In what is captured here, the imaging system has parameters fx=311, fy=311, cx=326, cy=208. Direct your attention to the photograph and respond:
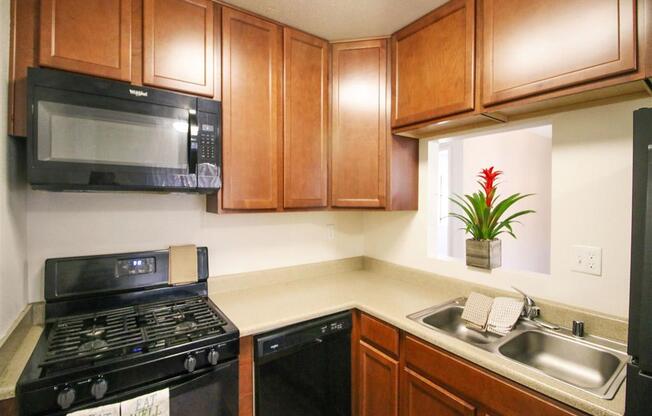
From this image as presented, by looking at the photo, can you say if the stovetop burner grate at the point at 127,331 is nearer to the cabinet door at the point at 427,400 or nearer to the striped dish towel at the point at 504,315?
the cabinet door at the point at 427,400

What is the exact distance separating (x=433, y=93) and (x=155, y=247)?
1.64 meters

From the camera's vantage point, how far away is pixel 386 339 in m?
1.50

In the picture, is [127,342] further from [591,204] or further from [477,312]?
[591,204]

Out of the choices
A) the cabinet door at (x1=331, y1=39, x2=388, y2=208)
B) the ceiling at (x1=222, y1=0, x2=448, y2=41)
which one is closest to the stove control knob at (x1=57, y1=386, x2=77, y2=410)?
the cabinet door at (x1=331, y1=39, x2=388, y2=208)

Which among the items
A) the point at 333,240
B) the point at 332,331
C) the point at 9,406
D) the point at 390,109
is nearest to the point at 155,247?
the point at 9,406

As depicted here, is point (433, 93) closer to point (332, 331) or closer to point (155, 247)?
point (332, 331)

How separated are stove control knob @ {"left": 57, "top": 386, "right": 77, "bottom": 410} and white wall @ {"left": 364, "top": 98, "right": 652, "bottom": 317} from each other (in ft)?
5.98

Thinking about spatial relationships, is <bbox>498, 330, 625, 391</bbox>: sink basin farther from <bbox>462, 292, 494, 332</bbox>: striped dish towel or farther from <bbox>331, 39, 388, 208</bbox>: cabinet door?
<bbox>331, 39, 388, 208</bbox>: cabinet door

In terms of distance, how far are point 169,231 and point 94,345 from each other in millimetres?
663

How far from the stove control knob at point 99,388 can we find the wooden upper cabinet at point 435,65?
170 cm

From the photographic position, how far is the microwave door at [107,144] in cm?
111

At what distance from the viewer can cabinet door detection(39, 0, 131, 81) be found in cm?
116

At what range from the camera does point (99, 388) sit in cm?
99

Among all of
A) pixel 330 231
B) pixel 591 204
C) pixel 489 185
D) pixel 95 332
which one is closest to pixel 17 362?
pixel 95 332
